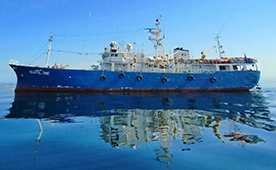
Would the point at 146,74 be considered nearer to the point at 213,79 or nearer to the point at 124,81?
the point at 124,81

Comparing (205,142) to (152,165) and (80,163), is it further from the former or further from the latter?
(80,163)

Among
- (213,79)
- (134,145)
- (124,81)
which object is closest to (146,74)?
(124,81)

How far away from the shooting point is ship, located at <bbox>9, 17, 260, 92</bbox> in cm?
2527

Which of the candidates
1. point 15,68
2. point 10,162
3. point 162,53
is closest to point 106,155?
point 10,162

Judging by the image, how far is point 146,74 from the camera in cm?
2909

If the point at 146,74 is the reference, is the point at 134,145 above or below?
below

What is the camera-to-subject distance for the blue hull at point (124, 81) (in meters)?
25.1

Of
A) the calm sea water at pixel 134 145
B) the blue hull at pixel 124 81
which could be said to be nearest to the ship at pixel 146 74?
the blue hull at pixel 124 81

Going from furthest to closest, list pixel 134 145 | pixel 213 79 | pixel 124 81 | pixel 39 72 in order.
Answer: pixel 213 79 < pixel 124 81 < pixel 39 72 < pixel 134 145

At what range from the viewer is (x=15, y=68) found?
2488 centimetres

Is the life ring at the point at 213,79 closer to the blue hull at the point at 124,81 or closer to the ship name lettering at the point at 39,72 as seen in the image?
the blue hull at the point at 124,81

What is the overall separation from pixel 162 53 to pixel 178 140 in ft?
91.8

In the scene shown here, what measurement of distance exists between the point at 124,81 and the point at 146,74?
406cm

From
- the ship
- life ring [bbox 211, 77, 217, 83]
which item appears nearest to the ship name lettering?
the ship
